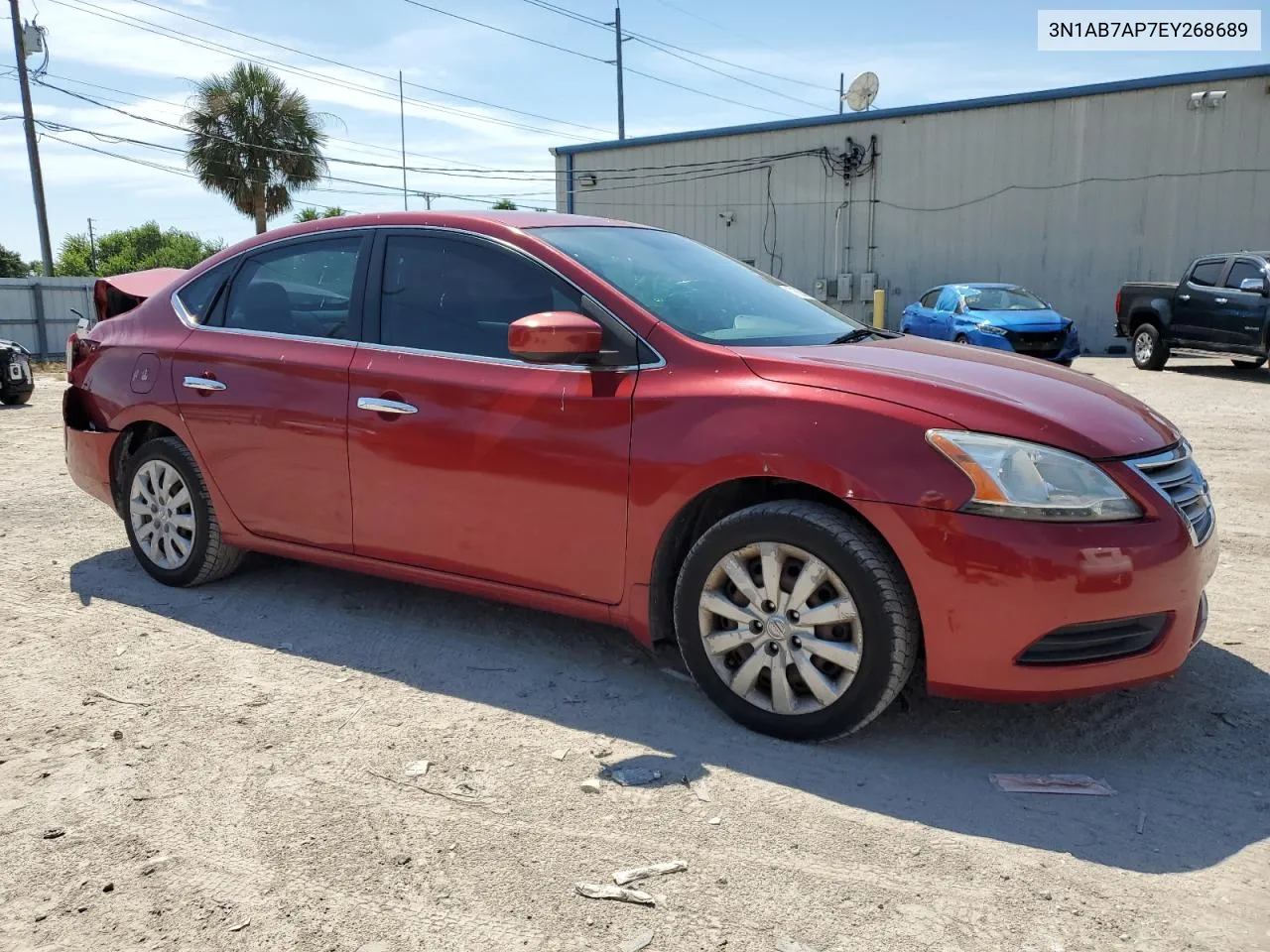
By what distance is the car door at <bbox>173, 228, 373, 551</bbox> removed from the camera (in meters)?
4.08

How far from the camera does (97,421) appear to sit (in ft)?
16.3

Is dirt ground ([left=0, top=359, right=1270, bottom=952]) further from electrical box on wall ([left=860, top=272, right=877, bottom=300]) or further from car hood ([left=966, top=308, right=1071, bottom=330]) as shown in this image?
electrical box on wall ([left=860, top=272, right=877, bottom=300])

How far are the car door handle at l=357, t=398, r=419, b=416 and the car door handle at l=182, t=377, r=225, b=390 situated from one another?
86 cm

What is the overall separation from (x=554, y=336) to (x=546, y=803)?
4.63 feet

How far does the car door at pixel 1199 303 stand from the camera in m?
15.5

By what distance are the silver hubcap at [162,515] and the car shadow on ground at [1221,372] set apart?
14.6m

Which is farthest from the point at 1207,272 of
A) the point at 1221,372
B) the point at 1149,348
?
the point at 1221,372

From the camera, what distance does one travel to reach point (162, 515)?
4.75 meters

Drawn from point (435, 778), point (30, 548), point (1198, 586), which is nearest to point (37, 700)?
point (435, 778)

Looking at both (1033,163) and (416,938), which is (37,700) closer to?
(416,938)

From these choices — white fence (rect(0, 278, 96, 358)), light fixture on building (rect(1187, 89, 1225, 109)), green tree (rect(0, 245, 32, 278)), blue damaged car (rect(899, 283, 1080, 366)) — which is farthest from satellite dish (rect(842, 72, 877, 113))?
green tree (rect(0, 245, 32, 278))

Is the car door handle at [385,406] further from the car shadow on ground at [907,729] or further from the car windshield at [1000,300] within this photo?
the car windshield at [1000,300]

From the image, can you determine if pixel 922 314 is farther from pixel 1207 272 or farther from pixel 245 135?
pixel 245 135

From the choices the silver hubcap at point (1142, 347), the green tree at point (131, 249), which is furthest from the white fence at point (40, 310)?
the green tree at point (131, 249)
